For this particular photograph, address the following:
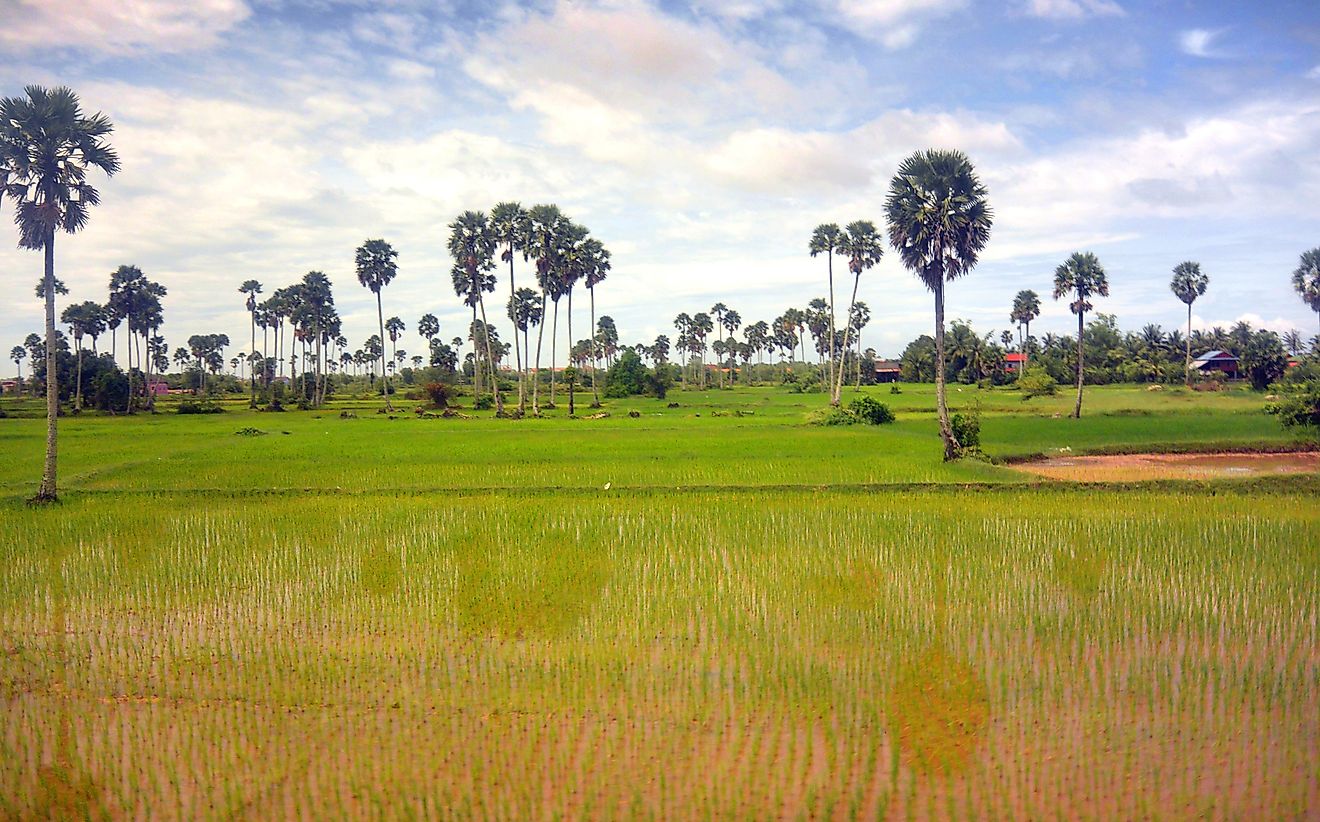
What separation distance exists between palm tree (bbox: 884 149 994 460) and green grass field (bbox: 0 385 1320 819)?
Answer: 13.3 metres

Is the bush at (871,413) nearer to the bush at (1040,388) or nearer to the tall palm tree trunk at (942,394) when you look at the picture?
the tall palm tree trunk at (942,394)

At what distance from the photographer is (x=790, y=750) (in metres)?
7.66

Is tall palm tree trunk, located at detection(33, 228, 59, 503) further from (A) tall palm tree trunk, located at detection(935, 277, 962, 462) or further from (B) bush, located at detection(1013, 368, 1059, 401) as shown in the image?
(B) bush, located at detection(1013, 368, 1059, 401)

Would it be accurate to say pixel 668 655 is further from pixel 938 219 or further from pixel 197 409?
pixel 197 409

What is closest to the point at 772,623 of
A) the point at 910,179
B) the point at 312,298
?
the point at 910,179

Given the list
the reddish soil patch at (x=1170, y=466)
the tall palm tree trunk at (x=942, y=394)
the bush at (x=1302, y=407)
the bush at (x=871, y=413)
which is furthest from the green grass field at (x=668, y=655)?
the bush at (x=871, y=413)

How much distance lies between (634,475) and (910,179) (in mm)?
16256

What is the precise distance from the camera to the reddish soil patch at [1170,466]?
26453mm

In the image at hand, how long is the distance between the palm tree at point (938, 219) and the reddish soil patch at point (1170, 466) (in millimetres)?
4747

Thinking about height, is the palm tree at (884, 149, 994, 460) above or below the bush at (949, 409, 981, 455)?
above

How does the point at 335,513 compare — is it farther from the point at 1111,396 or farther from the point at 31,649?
the point at 1111,396

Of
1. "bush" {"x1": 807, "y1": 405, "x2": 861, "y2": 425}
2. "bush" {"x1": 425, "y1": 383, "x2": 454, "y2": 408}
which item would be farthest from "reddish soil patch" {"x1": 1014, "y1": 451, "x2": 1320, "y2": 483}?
"bush" {"x1": 425, "y1": 383, "x2": 454, "y2": 408}

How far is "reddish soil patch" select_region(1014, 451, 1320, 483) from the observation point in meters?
26.5

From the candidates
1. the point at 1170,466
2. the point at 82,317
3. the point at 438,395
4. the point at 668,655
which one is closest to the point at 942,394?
the point at 1170,466
